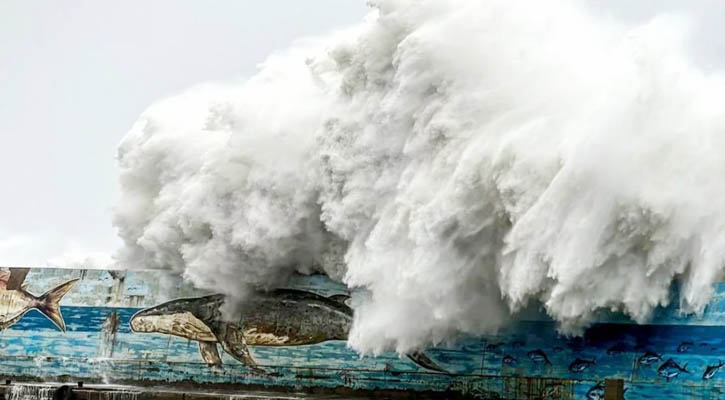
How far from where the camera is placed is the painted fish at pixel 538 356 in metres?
20.6

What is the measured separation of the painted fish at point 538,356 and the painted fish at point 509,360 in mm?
373

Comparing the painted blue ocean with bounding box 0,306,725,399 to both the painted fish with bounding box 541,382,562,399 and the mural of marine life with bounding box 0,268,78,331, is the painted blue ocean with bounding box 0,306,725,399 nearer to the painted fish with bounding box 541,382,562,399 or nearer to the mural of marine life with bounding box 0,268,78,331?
the painted fish with bounding box 541,382,562,399

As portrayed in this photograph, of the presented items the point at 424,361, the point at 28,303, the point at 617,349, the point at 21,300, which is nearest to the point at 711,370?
the point at 617,349

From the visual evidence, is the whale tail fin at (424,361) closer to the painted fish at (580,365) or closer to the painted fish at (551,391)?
the painted fish at (551,391)

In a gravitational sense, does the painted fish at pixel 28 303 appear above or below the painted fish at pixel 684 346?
above

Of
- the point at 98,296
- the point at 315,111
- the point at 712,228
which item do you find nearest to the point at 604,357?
the point at 712,228

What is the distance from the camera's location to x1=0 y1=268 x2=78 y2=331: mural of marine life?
1034 inches

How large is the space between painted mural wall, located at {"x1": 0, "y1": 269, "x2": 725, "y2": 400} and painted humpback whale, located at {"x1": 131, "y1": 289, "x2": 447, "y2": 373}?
0.03m

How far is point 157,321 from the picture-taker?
996 inches

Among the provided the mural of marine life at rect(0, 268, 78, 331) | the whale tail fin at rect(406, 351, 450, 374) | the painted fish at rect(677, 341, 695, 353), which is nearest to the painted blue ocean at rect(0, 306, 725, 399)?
the painted fish at rect(677, 341, 695, 353)

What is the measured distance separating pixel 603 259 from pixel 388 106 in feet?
17.9

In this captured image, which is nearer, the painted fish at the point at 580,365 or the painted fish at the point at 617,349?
the painted fish at the point at 617,349

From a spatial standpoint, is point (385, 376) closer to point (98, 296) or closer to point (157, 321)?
point (157, 321)

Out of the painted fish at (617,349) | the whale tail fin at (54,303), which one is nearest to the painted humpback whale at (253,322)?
the whale tail fin at (54,303)
